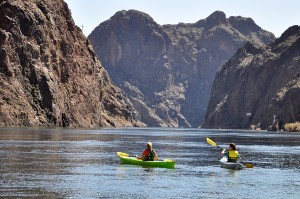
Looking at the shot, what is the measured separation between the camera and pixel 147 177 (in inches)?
1887

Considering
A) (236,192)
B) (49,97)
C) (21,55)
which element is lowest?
(236,192)

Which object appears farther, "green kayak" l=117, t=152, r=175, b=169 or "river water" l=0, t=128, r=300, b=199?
"green kayak" l=117, t=152, r=175, b=169

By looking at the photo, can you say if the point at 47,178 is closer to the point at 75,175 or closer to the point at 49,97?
the point at 75,175

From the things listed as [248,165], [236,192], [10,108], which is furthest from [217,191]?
[10,108]

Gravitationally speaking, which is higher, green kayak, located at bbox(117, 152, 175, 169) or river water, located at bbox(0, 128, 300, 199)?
green kayak, located at bbox(117, 152, 175, 169)

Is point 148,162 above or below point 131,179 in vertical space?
above

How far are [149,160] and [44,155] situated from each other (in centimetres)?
1254

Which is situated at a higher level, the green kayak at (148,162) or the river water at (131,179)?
the green kayak at (148,162)

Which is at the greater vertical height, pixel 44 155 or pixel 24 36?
pixel 24 36

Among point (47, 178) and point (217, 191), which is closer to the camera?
point (217, 191)

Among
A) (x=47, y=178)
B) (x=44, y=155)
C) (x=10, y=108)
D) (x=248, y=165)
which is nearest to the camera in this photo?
(x=47, y=178)

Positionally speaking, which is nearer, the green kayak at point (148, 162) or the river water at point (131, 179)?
the river water at point (131, 179)

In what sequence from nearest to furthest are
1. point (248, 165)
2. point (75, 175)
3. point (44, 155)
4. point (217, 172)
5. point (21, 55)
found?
1. point (75, 175)
2. point (217, 172)
3. point (248, 165)
4. point (44, 155)
5. point (21, 55)

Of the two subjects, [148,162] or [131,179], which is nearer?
[131,179]
